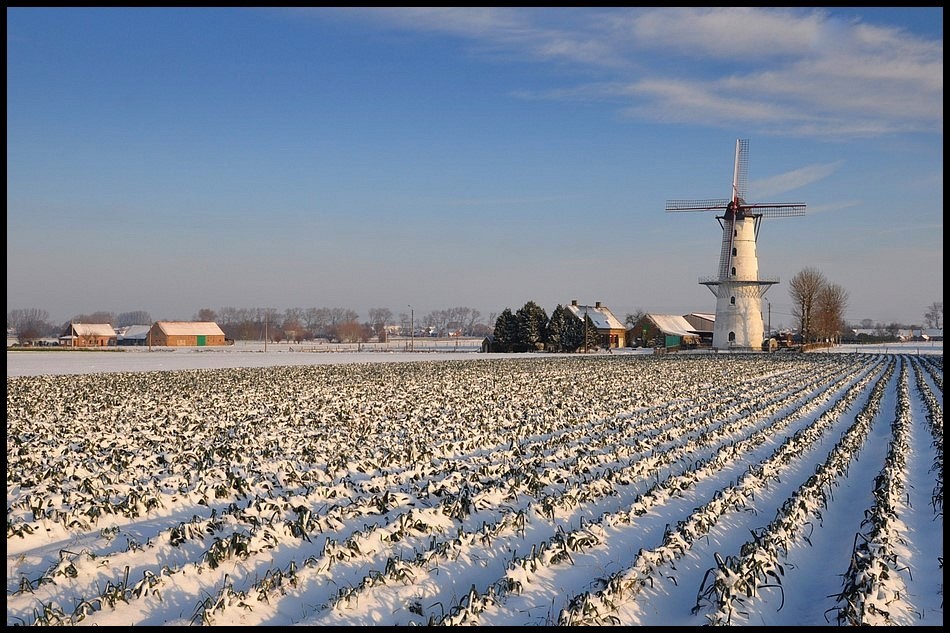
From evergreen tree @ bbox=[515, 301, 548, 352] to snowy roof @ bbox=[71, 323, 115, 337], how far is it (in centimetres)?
8572

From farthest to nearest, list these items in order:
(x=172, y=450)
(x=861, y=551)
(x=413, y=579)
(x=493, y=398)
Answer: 1. (x=493, y=398)
2. (x=172, y=450)
3. (x=861, y=551)
4. (x=413, y=579)

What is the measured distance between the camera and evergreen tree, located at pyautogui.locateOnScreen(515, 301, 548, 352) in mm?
86875

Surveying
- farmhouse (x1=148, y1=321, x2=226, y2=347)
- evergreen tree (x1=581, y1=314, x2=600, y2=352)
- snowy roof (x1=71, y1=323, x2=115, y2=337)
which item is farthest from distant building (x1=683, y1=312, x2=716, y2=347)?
snowy roof (x1=71, y1=323, x2=115, y2=337)

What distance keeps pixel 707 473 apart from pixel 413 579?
22.9ft

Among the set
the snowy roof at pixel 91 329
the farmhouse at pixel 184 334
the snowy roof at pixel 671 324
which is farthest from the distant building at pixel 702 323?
the snowy roof at pixel 91 329

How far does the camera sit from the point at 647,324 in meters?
108

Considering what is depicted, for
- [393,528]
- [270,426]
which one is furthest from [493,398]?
[393,528]

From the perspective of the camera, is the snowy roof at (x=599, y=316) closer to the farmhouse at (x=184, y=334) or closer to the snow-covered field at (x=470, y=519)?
the farmhouse at (x=184, y=334)

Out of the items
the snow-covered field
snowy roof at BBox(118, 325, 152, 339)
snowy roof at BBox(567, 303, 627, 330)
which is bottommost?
the snow-covered field

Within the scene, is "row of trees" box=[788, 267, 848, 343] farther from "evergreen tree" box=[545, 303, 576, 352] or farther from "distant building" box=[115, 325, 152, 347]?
"distant building" box=[115, 325, 152, 347]

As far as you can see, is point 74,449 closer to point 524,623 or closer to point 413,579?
point 413,579

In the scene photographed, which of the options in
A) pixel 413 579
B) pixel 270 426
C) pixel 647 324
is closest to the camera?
pixel 413 579

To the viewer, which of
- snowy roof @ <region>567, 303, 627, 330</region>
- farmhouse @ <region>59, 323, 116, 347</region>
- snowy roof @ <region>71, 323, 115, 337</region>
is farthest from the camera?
snowy roof @ <region>71, 323, 115, 337</region>

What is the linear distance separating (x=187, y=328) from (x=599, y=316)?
67816mm
